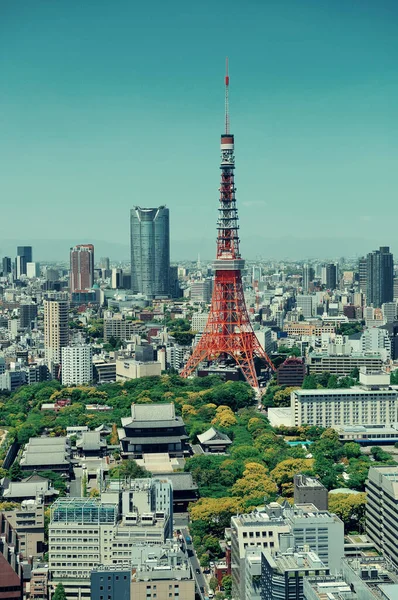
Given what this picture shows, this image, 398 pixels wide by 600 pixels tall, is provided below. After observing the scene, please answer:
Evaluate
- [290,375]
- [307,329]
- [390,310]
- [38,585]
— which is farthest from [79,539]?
[390,310]

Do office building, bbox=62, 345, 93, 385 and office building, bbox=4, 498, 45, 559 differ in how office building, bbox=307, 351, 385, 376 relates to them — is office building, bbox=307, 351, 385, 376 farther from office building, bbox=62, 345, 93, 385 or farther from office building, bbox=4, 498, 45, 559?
office building, bbox=4, 498, 45, 559

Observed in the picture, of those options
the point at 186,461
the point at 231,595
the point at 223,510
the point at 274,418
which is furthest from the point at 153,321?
the point at 231,595

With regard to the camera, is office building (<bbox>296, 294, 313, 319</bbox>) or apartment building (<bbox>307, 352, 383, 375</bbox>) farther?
office building (<bbox>296, 294, 313, 319</bbox>)

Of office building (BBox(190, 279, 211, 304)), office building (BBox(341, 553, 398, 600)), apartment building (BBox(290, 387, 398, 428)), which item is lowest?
office building (BBox(341, 553, 398, 600))

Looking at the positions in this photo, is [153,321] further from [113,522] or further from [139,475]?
[113,522]

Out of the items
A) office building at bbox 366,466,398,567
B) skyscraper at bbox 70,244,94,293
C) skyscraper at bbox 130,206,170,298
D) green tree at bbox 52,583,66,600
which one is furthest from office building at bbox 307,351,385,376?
skyscraper at bbox 70,244,94,293

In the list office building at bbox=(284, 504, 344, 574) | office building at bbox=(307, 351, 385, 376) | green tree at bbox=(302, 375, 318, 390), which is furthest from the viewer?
office building at bbox=(307, 351, 385, 376)

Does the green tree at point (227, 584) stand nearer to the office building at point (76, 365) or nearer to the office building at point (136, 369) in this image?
the office building at point (136, 369)
